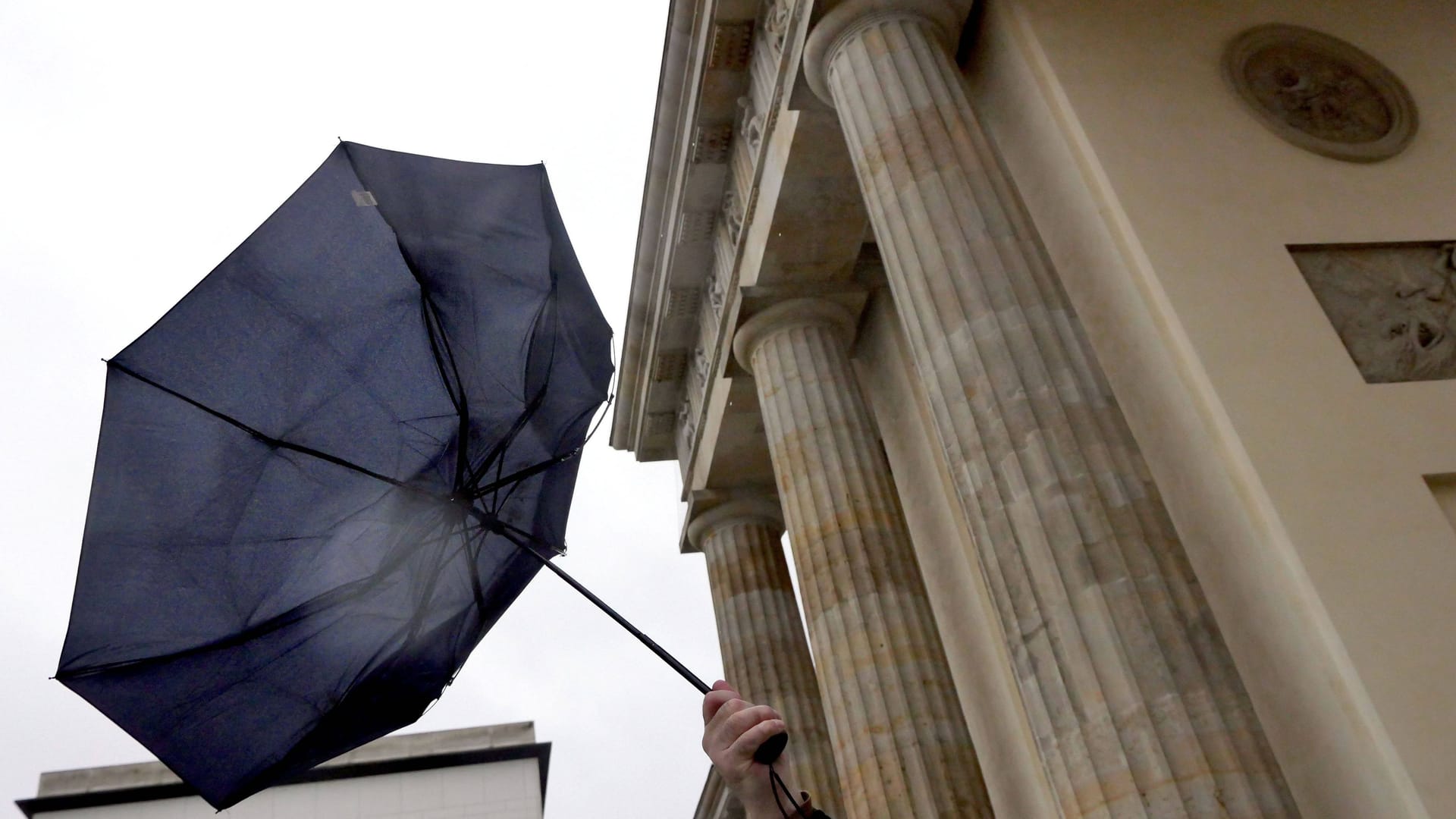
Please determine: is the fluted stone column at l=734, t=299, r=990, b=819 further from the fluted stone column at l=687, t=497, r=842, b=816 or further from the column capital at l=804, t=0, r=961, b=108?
the column capital at l=804, t=0, r=961, b=108

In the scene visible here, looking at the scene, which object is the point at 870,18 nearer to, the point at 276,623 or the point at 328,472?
the point at 328,472

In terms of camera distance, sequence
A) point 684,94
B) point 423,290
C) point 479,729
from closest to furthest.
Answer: point 423,290, point 684,94, point 479,729

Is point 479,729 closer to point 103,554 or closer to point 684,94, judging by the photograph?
point 684,94

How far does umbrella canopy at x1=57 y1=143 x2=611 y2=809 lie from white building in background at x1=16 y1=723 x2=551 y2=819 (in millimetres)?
25819

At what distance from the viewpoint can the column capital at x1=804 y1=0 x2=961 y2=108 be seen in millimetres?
8062

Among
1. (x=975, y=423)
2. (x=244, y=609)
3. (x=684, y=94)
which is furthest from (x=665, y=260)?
(x=244, y=609)

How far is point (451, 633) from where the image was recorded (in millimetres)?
4000

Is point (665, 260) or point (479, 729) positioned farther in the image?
point (479, 729)

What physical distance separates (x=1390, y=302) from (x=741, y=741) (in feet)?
22.8

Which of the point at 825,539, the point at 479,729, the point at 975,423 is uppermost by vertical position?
the point at 479,729

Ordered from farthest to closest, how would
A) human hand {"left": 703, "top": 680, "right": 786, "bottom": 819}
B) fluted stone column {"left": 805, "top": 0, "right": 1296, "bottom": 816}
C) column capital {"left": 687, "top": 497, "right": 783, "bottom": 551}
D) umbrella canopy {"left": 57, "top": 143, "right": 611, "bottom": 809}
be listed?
column capital {"left": 687, "top": 497, "right": 783, "bottom": 551}, fluted stone column {"left": 805, "top": 0, "right": 1296, "bottom": 816}, umbrella canopy {"left": 57, "top": 143, "right": 611, "bottom": 809}, human hand {"left": 703, "top": 680, "right": 786, "bottom": 819}

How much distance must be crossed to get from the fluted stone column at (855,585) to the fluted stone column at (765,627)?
8.40 ft

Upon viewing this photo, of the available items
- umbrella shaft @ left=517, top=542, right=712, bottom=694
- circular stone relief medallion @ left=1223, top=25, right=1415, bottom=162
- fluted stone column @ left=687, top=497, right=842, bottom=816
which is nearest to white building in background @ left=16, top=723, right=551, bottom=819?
fluted stone column @ left=687, top=497, right=842, bottom=816

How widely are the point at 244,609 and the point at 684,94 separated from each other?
26.5ft
